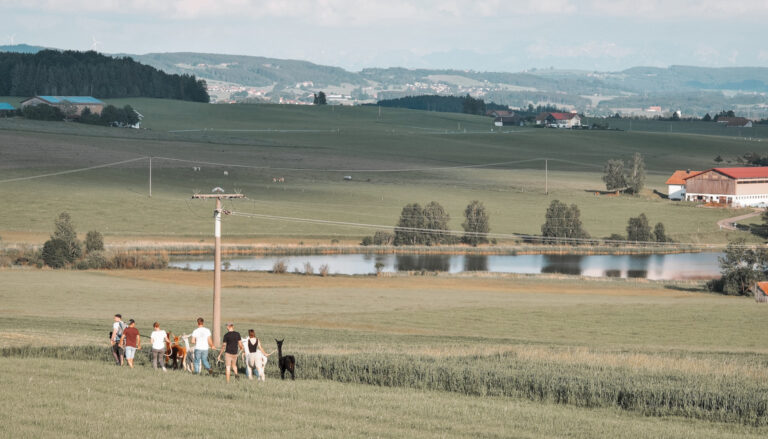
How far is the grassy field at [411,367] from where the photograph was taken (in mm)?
19828

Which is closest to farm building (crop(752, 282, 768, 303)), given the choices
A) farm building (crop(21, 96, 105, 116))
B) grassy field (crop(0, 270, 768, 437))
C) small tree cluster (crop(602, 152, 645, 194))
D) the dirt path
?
grassy field (crop(0, 270, 768, 437))

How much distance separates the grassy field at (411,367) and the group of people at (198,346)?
573 millimetres

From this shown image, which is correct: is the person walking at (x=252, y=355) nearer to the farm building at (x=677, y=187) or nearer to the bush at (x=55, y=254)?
the bush at (x=55, y=254)

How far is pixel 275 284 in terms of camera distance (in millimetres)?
54250

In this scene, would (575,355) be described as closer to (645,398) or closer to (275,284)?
(645,398)

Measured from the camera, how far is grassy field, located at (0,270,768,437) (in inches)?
781

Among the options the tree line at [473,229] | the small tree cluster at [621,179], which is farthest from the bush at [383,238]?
the small tree cluster at [621,179]

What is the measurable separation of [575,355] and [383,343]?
264 inches

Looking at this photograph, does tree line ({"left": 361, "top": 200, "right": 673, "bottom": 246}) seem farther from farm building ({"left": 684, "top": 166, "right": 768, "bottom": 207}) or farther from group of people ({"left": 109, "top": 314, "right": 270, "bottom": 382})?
group of people ({"left": 109, "top": 314, "right": 270, "bottom": 382})

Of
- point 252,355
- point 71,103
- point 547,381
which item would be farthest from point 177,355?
point 71,103

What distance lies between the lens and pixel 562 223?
7962cm

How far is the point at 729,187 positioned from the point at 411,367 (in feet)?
296

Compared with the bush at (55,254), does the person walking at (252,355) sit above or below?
above

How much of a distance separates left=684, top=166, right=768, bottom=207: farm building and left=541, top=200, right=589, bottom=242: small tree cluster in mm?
33776
